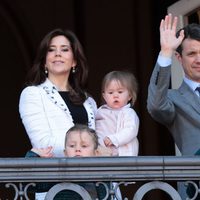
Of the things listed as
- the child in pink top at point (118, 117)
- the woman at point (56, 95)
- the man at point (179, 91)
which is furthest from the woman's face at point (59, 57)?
the man at point (179, 91)

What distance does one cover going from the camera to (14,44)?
10109 millimetres

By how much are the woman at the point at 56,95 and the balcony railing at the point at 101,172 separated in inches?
19.3

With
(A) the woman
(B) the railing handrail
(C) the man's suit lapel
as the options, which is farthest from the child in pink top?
(B) the railing handrail

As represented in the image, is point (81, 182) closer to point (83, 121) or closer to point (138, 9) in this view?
point (83, 121)

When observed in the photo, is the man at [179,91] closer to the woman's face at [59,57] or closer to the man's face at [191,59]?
the man's face at [191,59]

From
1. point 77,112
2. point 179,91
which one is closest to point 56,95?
point 77,112

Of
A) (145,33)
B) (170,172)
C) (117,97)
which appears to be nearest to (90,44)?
(145,33)

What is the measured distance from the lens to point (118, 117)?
6.33m

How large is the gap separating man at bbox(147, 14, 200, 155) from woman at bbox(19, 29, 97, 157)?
0.50m

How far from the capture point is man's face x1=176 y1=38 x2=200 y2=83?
5.99m

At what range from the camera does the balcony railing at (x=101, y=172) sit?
5461 millimetres

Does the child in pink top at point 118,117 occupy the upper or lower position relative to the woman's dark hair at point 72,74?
lower

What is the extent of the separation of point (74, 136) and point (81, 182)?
394 millimetres

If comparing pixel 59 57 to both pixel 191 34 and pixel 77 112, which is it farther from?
pixel 191 34
